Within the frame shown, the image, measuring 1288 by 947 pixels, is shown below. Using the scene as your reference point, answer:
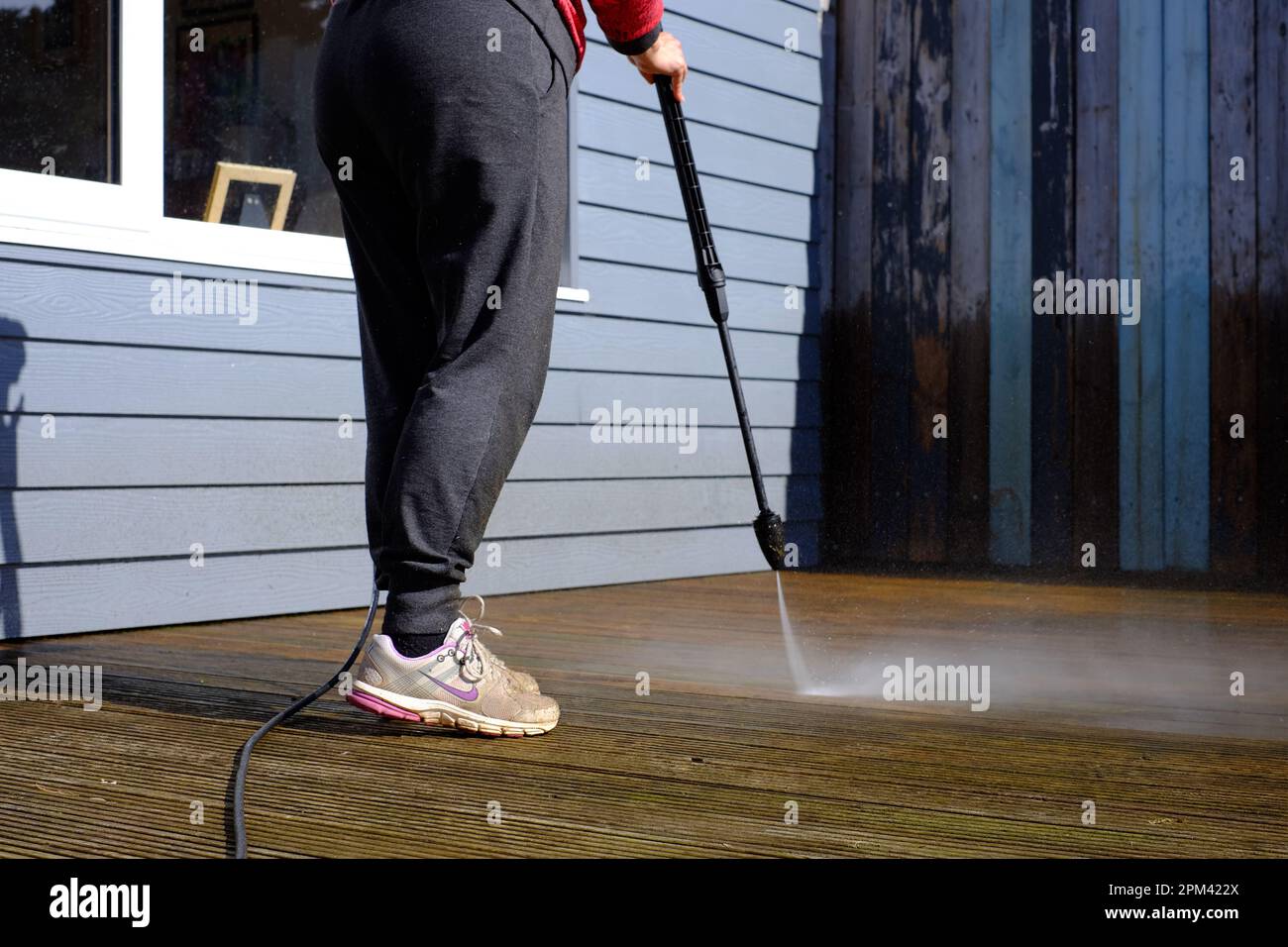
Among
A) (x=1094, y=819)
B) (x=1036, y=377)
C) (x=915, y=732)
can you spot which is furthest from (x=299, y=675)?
(x=1036, y=377)

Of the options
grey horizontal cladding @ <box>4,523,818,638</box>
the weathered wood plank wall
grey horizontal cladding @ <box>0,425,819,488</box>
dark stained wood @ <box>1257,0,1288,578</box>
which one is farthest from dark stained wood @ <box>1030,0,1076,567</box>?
grey horizontal cladding @ <box>0,425,819,488</box>

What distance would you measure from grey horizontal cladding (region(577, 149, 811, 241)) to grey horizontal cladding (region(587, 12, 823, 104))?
0.98 ft

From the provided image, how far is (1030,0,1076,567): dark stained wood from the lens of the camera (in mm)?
4023

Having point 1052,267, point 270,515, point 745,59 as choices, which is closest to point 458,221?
point 270,515

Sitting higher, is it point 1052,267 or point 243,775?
point 1052,267

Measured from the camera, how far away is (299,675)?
214 centimetres

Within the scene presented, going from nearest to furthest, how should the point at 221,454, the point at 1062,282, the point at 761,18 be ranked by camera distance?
1. the point at 221,454
2. the point at 1062,282
3. the point at 761,18

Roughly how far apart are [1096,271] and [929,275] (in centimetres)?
51

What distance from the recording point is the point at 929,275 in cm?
427

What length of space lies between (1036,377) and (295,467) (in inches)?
86.3

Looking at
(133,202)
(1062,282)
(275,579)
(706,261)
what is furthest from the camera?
(1062,282)

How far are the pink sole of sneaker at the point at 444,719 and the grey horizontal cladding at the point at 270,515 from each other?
117 centimetres

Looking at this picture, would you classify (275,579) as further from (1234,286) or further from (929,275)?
(1234,286)
